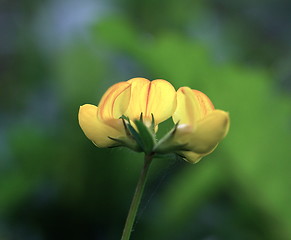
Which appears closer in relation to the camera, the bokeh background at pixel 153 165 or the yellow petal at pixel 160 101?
the yellow petal at pixel 160 101

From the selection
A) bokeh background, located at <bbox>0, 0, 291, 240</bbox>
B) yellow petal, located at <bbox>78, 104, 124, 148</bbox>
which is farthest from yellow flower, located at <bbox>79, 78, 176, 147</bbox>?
bokeh background, located at <bbox>0, 0, 291, 240</bbox>

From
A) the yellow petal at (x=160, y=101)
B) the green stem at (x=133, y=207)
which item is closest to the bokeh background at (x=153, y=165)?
the yellow petal at (x=160, y=101)

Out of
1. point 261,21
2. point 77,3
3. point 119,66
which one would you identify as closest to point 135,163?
point 119,66

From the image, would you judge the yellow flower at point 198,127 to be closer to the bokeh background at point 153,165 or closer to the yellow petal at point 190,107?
the yellow petal at point 190,107

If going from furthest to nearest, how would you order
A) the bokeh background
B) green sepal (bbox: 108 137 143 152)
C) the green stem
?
1. the bokeh background
2. green sepal (bbox: 108 137 143 152)
3. the green stem

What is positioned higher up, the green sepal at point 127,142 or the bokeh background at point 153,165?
the green sepal at point 127,142

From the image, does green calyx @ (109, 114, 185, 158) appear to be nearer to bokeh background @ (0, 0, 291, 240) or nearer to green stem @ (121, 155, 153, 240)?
green stem @ (121, 155, 153, 240)

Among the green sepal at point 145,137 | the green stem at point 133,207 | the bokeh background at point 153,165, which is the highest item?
the green sepal at point 145,137

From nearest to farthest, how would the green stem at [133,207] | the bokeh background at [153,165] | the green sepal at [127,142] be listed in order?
the green stem at [133,207] → the green sepal at [127,142] → the bokeh background at [153,165]
